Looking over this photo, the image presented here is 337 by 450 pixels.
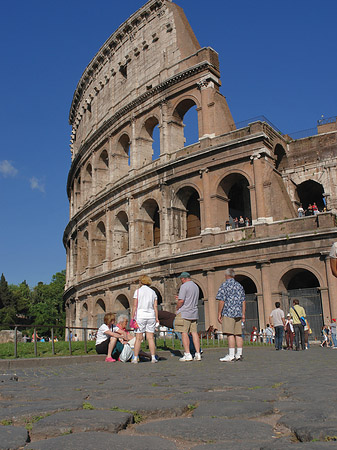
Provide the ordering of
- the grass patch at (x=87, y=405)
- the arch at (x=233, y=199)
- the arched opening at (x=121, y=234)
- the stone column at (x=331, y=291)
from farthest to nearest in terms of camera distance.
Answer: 1. the arched opening at (x=121, y=234)
2. the arch at (x=233, y=199)
3. the stone column at (x=331, y=291)
4. the grass patch at (x=87, y=405)

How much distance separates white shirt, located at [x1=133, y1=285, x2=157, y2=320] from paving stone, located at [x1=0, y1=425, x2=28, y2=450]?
5873mm

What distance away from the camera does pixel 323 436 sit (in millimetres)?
2418

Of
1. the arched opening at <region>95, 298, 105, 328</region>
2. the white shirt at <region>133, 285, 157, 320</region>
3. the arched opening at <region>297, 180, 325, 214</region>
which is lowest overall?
the white shirt at <region>133, 285, 157, 320</region>

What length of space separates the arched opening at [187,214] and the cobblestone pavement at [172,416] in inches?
758

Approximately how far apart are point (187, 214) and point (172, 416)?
21.9 meters

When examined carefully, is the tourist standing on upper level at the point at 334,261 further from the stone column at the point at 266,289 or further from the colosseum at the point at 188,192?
the stone column at the point at 266,289

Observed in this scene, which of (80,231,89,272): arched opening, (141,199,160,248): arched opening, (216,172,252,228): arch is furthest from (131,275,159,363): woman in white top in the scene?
(80,231,89,272): arched opening

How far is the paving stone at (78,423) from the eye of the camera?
8.62 feet

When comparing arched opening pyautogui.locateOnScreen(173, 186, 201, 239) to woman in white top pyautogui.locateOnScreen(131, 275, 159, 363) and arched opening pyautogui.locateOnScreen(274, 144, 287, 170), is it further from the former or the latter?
woman in white top pyautogui.locateOnScreen(131, 275, 159, 363)

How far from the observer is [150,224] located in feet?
85.7

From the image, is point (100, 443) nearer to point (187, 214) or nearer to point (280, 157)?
point (187, 214)

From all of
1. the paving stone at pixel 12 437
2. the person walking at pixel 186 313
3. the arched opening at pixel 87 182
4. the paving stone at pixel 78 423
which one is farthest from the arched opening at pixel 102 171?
the paving stone at pixel 12 437

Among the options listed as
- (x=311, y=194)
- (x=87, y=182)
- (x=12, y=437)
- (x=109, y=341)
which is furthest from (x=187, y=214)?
(x=12, y=437)

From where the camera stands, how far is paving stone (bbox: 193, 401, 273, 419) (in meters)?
3.02
